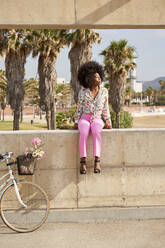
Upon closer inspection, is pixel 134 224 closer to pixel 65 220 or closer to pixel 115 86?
pixel 65 220

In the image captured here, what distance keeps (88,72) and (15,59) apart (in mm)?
23895

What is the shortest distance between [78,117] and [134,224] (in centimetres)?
183

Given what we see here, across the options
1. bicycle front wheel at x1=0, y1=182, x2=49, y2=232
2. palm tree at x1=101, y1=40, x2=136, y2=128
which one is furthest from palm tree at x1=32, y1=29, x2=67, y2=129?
A: bicycle front wheel at x1=0, y1=182, x2=49, y2=232

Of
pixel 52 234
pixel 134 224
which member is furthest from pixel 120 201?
pixel 52 234

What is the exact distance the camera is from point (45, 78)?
30422 millimetres

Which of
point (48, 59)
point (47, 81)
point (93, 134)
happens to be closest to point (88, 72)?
point (93, 134)

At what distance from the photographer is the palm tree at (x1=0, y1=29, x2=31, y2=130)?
1087 inches

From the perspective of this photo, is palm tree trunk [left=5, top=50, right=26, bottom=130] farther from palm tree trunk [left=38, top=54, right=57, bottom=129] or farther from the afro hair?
the afro hair

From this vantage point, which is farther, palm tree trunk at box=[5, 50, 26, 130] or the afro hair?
palm tree trunk at box=[5, 50, 26, 130]

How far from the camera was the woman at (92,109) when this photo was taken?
5.02m

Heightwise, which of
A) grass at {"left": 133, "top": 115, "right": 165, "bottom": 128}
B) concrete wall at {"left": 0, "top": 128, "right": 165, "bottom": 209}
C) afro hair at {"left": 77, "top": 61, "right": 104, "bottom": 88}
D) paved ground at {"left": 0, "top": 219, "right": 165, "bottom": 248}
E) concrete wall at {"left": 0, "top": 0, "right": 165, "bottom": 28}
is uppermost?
concrete wall at {"left": 0, "top": 0, "right": 165, "bottom": 28}

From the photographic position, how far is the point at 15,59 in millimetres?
27953

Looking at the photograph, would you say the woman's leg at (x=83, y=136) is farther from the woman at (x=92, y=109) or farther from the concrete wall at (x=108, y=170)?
the concrete wall at (x=108, y=170)

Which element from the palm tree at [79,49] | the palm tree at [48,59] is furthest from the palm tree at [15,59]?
the palm tree at [79,49]
